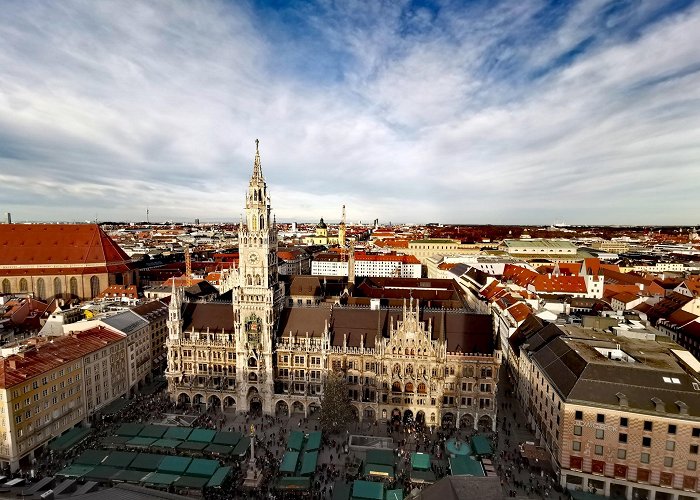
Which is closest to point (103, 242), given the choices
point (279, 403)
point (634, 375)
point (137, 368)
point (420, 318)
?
point (137, 368)

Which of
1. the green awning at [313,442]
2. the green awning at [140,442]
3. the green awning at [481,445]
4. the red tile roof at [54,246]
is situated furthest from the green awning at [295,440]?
the red tile roof at [54,246]

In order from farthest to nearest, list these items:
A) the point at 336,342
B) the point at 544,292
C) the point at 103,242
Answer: the point at 103,242
the point at 544,292
the point at 336,342

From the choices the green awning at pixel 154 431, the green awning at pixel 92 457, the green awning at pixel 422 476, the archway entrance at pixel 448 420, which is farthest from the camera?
the archway entrance at pixel 448 420

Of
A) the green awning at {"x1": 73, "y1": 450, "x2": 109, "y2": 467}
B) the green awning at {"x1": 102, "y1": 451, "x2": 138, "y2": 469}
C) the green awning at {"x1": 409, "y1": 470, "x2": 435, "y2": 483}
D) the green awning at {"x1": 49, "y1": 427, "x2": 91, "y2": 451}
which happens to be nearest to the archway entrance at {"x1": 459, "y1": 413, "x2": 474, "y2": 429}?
the green awning at {"x1": 409, "y1": 470, "x2": 435, "y2": 483}

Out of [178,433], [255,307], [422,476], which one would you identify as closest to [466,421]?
[422,476]

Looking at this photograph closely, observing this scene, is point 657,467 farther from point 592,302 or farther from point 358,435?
point 592,302

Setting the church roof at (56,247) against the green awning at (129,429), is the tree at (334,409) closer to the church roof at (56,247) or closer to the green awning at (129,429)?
Result: the green awning at (129,429)

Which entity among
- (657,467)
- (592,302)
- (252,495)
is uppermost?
(592,302)
